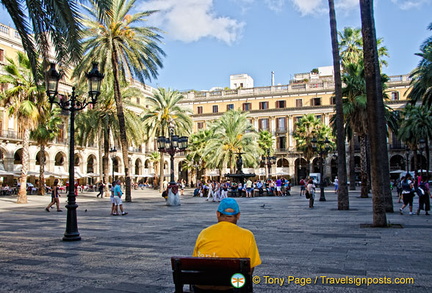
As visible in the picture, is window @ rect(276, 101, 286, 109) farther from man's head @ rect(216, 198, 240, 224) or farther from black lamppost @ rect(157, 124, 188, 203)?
man's head @ rect(216, 198, 240, 224)

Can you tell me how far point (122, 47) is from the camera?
2523 cm

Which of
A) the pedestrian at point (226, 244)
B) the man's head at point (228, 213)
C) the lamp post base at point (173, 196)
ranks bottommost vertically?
the lamp post base at point (173, 196)

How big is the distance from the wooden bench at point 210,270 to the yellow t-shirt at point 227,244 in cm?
15

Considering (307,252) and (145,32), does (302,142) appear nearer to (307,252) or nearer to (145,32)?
(145,32)

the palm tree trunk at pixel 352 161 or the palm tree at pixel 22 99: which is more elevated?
the palm tree at pixel 22 99

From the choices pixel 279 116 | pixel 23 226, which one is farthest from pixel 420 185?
pixel 279 116

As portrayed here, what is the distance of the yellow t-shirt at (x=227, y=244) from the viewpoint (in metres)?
3.36

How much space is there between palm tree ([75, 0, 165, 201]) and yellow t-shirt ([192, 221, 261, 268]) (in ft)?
74.4

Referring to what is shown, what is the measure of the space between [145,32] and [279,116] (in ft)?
146

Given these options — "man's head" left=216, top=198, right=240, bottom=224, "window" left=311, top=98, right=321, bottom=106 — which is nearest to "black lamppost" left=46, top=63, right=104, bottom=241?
"man's head" left=216, top=198, right=240, bottom=224

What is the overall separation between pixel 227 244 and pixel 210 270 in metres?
0.27

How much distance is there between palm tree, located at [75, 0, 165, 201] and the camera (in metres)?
24.9

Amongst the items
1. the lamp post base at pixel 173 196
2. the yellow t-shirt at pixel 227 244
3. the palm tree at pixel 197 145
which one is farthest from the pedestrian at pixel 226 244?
the palm tree at pixel 197 145

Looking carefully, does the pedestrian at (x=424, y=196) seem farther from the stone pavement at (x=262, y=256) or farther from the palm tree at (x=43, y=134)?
the palm tree at (x=43, y=134)
